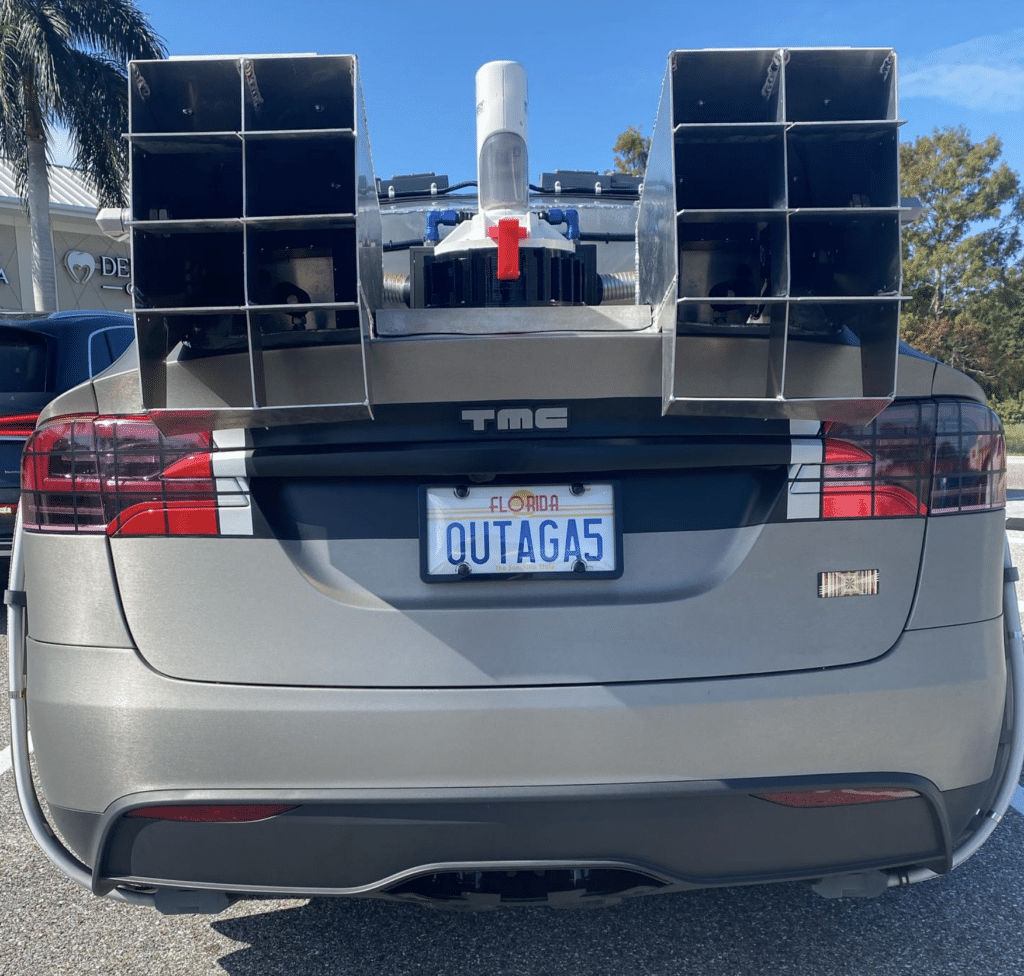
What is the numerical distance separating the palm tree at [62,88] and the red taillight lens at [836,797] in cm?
1895

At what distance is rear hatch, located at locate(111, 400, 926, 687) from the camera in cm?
168

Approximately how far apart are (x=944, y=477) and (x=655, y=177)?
2.70 ft

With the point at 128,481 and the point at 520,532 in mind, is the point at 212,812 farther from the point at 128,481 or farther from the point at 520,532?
the point at 520,532

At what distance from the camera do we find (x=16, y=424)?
5.19m

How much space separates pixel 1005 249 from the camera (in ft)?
116

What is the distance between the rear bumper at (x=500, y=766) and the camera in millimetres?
1643

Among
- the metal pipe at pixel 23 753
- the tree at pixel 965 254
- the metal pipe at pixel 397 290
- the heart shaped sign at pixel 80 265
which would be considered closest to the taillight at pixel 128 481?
the metal pipe at pixel 23 753

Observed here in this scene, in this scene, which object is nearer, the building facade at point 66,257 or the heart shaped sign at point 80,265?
the building facade at point 66,257

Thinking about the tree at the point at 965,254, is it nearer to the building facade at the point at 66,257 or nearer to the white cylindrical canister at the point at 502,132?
the building facade at the point at 66,257

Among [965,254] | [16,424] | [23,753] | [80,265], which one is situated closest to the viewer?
[23,753]

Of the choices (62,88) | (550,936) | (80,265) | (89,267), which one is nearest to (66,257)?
(80,265)

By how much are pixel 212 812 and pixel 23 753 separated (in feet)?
1.61

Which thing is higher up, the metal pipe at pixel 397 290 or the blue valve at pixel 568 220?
the blue valve at pixel 568 220

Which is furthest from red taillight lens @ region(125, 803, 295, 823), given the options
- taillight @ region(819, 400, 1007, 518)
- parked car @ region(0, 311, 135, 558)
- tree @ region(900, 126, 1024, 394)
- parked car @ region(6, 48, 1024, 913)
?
tree @ region(900, 126, 1024, 394)
